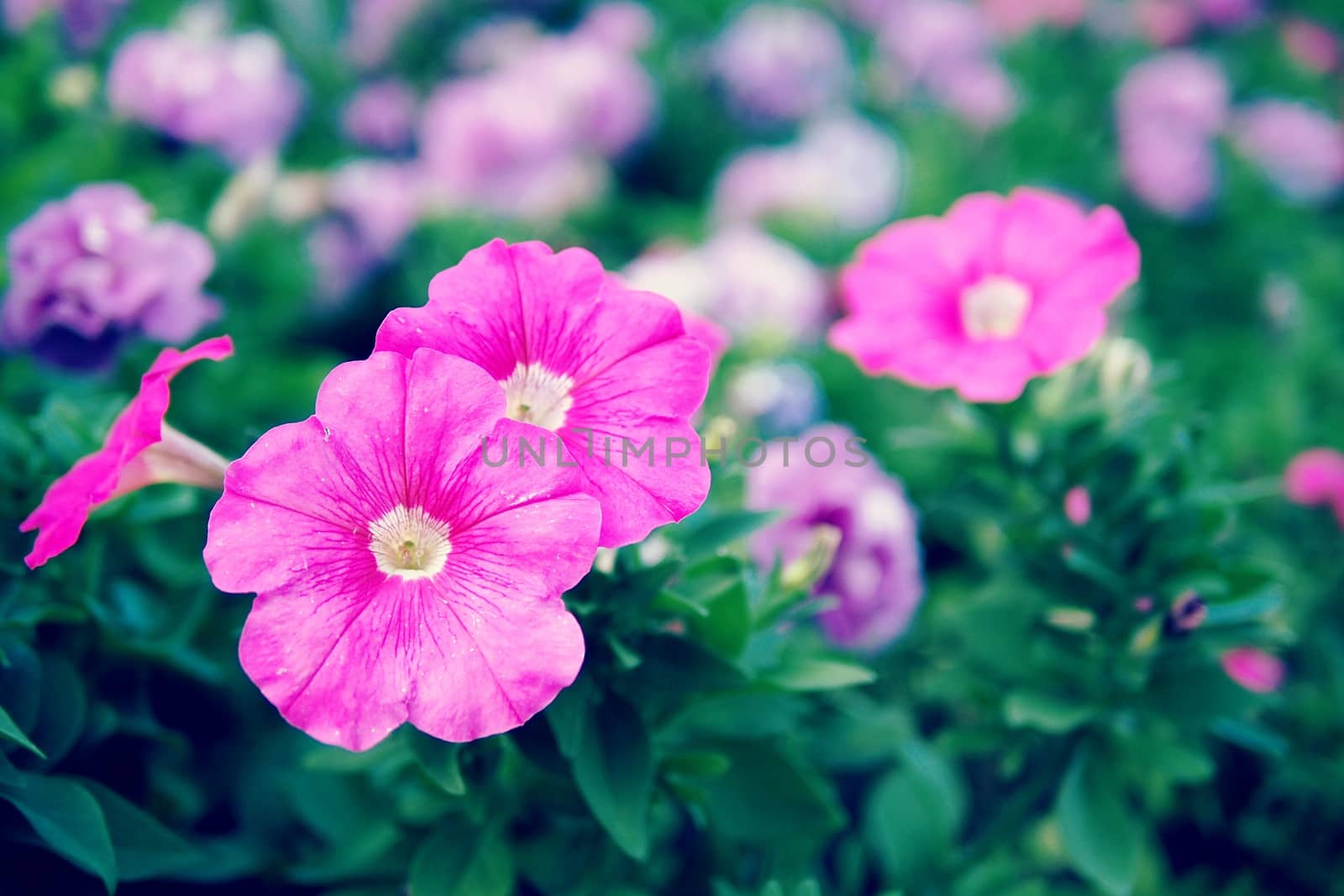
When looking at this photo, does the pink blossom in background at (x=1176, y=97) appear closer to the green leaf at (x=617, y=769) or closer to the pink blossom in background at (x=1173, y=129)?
the pink blossom in background at (x=1173, y=129)

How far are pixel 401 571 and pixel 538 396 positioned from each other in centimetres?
18

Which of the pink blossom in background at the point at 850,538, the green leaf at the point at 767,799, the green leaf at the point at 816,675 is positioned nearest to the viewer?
the green leaf at the point at 816,675

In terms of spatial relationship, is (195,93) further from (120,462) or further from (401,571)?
(401,571)

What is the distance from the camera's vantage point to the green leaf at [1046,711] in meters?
0.95

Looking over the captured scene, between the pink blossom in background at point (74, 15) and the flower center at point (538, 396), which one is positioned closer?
the flower center at point (538, 396)

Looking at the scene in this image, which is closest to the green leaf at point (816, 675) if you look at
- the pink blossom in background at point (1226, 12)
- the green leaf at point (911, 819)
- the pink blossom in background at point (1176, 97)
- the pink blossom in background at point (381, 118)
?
the green leaf at point (911, 819)

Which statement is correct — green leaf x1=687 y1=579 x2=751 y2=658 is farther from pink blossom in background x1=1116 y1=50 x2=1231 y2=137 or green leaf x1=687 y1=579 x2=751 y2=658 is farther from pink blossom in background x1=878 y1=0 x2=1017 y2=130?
pink blossom in background x1=1116 y1=50 x2=1231 y2=137

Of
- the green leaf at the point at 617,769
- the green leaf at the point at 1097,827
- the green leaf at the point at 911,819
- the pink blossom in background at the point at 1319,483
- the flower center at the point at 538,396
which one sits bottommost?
the green leaf at the point at 911,819

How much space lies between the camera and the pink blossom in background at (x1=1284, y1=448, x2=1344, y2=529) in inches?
57.9

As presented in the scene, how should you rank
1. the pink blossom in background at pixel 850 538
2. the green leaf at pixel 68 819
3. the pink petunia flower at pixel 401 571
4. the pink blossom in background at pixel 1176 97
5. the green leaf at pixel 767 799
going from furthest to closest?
the pink blossom in background at pixel 1176 97, the pink blossom in background at pixel 850 538, the green leaf at pixel 767 799, the green leaf at pixel 68 819, the pink petunia flower at pixel 401 571

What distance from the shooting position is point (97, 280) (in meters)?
1.07

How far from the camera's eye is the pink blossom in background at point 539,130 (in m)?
1.93

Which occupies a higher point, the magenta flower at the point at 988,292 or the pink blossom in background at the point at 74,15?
the magenta flower at the point at 988,292

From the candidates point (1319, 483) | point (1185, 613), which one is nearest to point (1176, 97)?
point (1319, 483)
